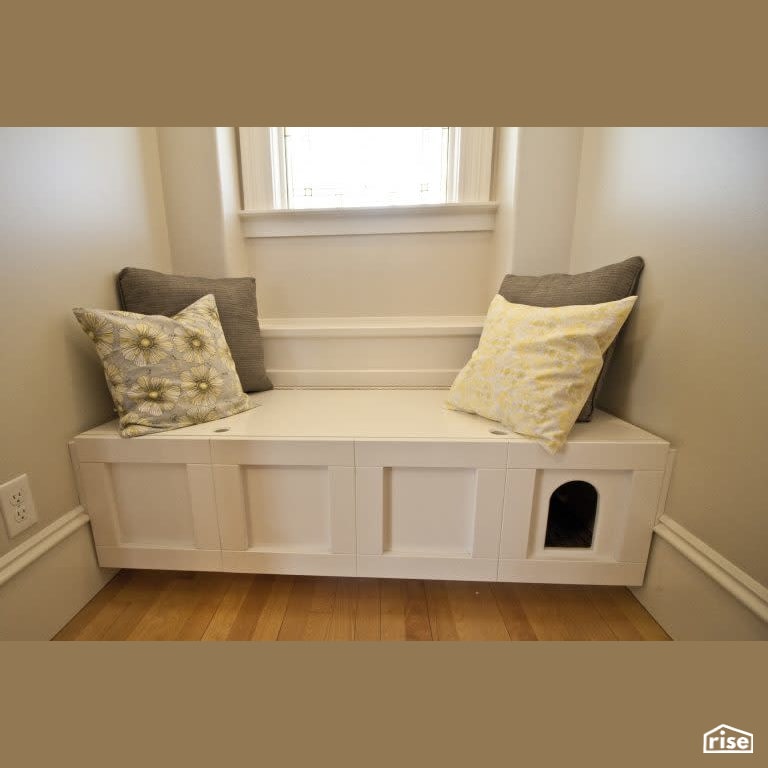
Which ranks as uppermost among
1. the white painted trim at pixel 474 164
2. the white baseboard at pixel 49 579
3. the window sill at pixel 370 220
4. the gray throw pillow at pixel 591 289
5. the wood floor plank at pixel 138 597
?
the white painted trim at pixel 474 164

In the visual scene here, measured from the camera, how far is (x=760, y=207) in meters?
0.66

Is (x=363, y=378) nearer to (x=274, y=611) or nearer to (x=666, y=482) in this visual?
(x=274, y=611)

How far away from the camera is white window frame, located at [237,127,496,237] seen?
144 centimetres

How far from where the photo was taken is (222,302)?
1154 mm

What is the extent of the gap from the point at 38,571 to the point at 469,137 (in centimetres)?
197

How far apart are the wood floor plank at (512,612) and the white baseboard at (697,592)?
0.33 metres

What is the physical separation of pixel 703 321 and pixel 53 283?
1.54 m

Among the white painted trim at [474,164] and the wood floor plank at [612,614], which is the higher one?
the white painted trim at [474,164]

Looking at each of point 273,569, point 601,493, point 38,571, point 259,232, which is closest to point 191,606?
point 273,569

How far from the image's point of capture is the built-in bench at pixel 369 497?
0.84m

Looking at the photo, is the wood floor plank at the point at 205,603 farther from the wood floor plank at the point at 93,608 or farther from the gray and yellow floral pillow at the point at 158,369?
the gray and yellow floral pillow at the point at 158,369

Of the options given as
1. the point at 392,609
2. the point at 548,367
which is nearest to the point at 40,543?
the point at 392,609

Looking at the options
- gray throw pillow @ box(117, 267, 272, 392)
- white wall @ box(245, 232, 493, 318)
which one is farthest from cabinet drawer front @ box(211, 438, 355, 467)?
white wall @ box(245, 232, 493, 318)

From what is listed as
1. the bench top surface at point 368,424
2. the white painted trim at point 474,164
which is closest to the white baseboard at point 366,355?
the bench top surface at point 368,424
